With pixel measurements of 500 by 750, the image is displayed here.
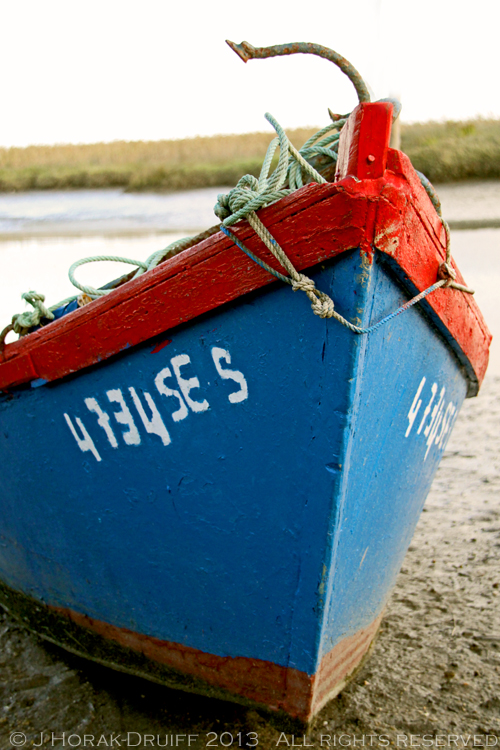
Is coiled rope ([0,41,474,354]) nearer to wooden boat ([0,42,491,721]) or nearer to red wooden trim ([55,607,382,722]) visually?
wooden boat ([0,42,491,721])

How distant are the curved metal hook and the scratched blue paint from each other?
0.53 meters

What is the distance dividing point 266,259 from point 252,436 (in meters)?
0.45

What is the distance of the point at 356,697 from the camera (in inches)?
80.0

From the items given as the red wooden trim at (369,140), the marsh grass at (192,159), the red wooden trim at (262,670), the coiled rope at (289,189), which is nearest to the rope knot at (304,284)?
the coiled rope at (289,189)

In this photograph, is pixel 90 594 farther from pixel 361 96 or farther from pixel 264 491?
pixel 361 96

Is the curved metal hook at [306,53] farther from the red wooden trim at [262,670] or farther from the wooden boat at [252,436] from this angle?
the red wooden trim at [262,670]

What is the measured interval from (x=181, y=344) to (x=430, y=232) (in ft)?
2.19

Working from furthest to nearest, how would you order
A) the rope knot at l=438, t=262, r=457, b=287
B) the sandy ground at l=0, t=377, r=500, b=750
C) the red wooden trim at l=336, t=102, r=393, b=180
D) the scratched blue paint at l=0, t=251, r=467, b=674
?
the sandy ground at l=0, t=377, r=500, b=750, the rope knot at l=438, t=262, r=457, b=287, the scratched blue paint at l=0, t=251, r=467, b=674, the red wooden trim at l=336, t=102, r=393, b=180

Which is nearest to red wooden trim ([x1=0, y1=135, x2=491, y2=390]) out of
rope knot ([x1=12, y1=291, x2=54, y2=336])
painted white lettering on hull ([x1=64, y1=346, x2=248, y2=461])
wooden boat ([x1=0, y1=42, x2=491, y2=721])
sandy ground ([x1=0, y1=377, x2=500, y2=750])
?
wooden boat ([x1=0, y1=42, x2=491, y2=721])

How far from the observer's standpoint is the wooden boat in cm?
127

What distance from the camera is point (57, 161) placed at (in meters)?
28.1

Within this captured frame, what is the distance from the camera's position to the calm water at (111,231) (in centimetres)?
1098

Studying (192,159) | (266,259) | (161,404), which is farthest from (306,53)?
(192,159)

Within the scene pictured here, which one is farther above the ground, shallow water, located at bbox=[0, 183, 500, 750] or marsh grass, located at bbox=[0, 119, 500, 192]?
marsh grass, located at bbox=[0, 119, 500, 192]
